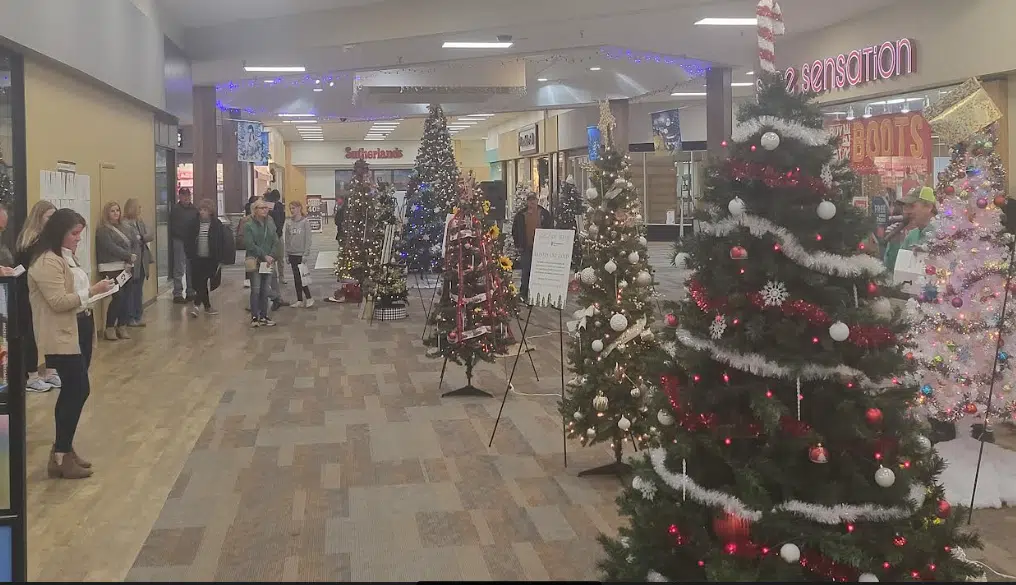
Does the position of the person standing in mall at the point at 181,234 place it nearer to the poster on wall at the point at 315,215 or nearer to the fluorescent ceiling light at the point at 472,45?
the fluorescent ceiling light at the point at 472,45

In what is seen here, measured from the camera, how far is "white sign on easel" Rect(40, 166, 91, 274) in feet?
29.0

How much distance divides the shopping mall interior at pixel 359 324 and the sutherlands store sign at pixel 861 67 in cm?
4

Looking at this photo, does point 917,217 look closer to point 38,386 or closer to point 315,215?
point 38,386

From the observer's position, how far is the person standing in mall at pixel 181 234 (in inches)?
509

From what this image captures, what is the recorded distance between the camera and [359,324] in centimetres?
1216

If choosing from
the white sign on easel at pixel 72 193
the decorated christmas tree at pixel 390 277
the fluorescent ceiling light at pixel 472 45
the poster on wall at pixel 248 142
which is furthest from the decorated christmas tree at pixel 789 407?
the poster on wall at pixel 248 142

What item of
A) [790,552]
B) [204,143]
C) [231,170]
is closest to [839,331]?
[790,552]

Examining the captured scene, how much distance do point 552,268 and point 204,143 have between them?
45.4 feet

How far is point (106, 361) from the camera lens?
30.5ft

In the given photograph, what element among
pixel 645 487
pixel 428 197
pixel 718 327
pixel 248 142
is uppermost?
pixel 248 142

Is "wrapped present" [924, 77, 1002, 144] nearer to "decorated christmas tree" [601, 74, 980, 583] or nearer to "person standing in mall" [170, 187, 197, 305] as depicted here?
"decorated christmas tree" [601, 74, 980, 583]

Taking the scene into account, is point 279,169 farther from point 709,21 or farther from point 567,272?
point 567,272

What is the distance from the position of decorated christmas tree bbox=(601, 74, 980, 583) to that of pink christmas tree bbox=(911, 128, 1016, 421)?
9.84ft

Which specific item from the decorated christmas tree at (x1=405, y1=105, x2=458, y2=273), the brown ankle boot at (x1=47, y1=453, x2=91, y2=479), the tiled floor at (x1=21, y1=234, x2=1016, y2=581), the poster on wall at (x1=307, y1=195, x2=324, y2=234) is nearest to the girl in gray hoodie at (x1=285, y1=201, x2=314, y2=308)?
the decorated christmas tree at (x1=405, y1=105, x2=458, y2=273)
